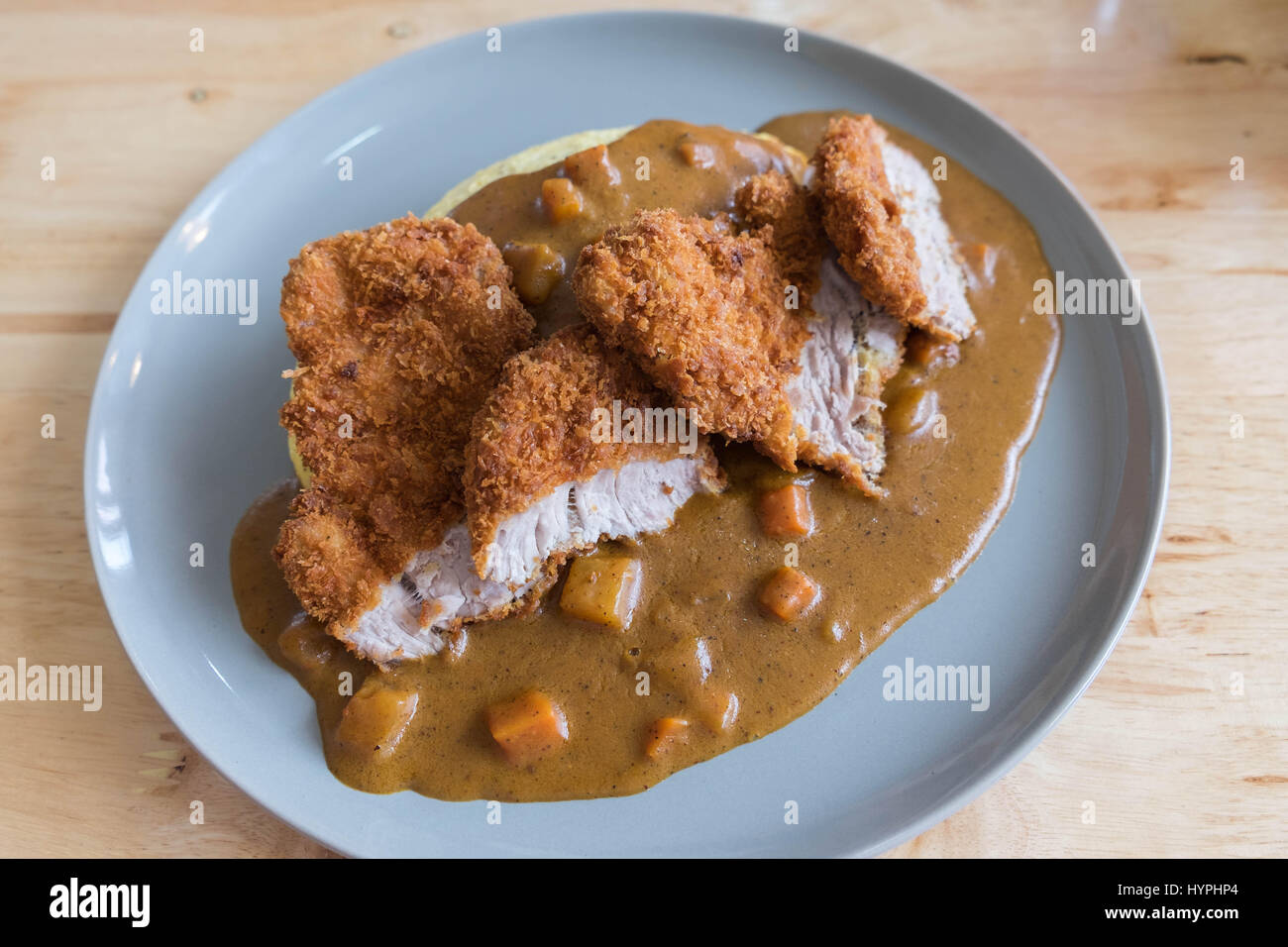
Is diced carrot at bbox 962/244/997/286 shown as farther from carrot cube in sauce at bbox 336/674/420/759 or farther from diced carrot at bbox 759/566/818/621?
carrot cube in sauce at bbox 336/674/420/759

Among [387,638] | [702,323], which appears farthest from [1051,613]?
[387,638]

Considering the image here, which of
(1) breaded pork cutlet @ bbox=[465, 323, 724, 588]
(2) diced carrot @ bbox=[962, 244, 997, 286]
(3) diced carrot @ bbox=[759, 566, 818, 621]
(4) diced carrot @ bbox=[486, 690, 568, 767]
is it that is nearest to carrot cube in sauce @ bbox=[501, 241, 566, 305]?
(1) breaded pork cutlet @ bbox=[465, 323, 724, 588]

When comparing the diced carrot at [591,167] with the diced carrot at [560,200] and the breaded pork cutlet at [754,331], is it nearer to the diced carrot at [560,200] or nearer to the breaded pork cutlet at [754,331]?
the diced carrot at [560,200]

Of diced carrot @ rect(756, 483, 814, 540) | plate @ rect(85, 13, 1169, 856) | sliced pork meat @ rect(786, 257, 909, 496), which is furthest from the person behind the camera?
sliced pork meat @ rect(786, 257, 909, 496)

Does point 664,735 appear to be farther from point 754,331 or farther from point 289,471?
point 289,471

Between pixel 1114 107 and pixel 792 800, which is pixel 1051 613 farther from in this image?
pixel 1114 107

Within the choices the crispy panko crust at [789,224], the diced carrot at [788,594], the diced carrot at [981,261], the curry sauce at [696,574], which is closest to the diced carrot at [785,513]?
the curry sauce at [696,574]
